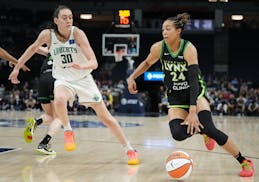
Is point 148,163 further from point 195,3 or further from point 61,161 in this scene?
point 195,3

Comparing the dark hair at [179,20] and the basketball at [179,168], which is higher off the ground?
the dark hair at [179,20]

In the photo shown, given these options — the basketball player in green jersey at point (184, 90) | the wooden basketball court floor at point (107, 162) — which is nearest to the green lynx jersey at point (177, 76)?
the basketball player in green jersey at point (184, 90)

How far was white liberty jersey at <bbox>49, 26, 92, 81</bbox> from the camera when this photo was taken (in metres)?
5.42

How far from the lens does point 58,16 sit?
5324 millimetres

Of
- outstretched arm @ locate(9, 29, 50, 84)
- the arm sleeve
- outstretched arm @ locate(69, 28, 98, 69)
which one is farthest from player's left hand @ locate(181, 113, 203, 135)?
outstretched arm @ locate(9, 29, 50, 84)

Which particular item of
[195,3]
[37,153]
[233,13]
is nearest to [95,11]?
[195,3]

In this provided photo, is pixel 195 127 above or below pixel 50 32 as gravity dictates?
below

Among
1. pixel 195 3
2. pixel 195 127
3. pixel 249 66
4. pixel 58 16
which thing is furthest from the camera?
pixel 249 66

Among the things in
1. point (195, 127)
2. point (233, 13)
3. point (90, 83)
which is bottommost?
point (195, 127)

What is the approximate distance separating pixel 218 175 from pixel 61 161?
184cm

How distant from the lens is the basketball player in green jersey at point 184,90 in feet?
15.1

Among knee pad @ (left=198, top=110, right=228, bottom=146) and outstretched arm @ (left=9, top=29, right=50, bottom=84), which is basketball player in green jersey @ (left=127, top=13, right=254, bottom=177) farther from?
outstretched arm @ (left=9, top=29, right=50, bottom=84)

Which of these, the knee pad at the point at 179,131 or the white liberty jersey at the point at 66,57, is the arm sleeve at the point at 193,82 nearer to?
the knee pad at the point at 179,131

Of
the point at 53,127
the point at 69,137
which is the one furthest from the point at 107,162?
the point at 53,127
